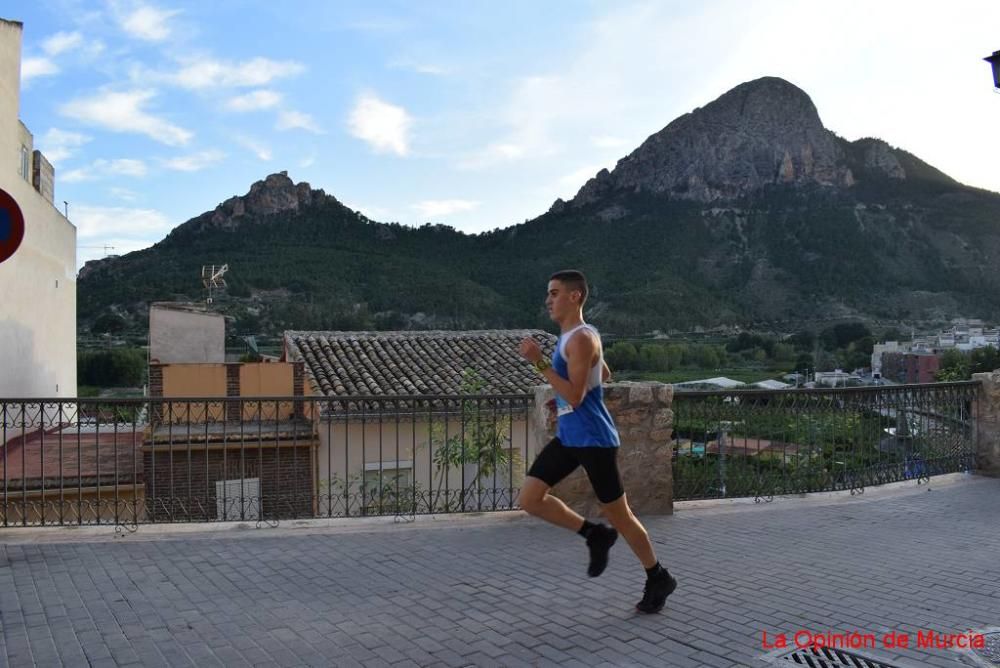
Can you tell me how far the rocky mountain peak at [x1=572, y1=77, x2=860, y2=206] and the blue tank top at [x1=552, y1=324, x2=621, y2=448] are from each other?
228 feet

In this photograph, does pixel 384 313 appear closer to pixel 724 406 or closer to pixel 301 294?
pixel 301 294

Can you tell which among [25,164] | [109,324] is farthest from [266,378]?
[109,324]

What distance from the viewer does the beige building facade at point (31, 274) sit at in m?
13.1

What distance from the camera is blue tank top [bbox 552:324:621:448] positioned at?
4.14 metres

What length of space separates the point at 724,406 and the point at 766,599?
Result: 2.94 meters

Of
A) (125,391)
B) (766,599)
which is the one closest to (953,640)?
(766,599)

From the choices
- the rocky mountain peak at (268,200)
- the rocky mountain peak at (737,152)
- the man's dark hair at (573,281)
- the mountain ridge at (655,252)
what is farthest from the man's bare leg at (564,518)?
the rocky mountain peak at (737,152)

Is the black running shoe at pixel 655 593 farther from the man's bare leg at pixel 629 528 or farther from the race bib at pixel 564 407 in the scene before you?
the race bib at pixel 564 407

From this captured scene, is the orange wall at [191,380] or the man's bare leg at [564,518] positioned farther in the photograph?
the orange wall at [191,380]

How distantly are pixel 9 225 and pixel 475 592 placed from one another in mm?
3732

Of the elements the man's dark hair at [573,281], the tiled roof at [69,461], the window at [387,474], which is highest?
the man's dark hair at [573,281]

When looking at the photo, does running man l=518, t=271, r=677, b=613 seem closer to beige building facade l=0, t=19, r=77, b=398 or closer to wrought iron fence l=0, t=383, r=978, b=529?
wrought iron fence l=0, t=383, r=978, b=529

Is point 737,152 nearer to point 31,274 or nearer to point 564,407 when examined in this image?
point 31,274

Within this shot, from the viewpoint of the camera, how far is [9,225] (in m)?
4.78
